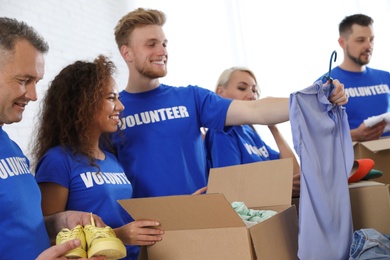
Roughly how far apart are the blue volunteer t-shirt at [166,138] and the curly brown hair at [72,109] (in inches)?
11.8

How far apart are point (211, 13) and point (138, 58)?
9.30 ft

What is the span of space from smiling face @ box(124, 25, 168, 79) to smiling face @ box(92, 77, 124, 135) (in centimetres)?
34

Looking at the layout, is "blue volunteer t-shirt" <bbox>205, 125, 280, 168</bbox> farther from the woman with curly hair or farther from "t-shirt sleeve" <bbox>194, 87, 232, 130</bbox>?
the woman with curly hair

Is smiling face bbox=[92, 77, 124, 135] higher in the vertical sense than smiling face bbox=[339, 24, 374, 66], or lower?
lower

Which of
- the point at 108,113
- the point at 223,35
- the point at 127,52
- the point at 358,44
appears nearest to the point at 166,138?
the point at 108,113

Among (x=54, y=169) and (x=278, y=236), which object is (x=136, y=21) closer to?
(x=54, y=169)

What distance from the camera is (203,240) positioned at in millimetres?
1394

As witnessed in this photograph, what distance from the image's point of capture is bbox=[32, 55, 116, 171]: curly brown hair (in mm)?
1737

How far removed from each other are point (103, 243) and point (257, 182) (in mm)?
679

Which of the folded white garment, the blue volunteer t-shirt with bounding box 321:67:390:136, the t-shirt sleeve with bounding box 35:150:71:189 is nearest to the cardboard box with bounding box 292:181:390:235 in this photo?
the folded white garment

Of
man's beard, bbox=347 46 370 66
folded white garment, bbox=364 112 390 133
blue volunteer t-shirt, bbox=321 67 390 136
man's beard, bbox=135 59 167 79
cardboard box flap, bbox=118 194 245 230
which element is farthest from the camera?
man's beard, bbox=347 46 370 66

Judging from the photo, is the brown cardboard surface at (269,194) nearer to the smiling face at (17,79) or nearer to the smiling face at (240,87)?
the smiling face at (17,79)

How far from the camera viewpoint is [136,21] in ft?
7.32

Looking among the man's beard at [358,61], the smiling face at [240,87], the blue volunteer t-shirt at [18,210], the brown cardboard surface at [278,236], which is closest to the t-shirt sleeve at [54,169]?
the blue volunteer t-shirt at [18,210]
